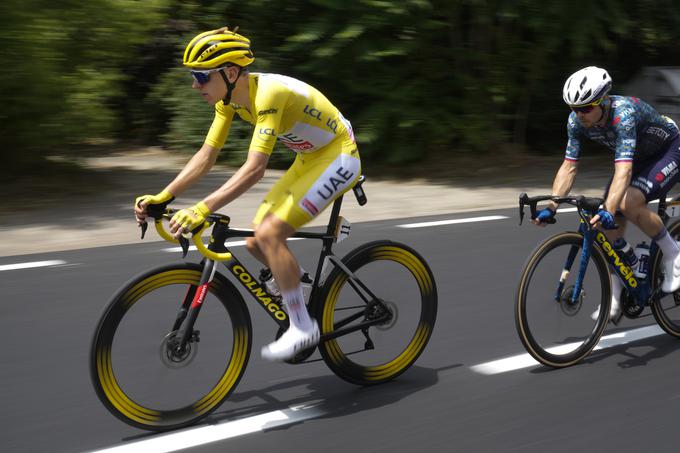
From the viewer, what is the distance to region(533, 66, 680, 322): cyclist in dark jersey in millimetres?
4742

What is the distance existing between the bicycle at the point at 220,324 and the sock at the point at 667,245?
1476mm

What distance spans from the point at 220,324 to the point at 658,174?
110 inches

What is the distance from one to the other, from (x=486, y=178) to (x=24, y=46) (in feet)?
21.0

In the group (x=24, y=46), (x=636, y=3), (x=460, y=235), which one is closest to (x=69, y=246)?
(x=24, y=46)

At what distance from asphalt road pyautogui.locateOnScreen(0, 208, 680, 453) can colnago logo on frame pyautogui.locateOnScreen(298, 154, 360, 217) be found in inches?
24.3

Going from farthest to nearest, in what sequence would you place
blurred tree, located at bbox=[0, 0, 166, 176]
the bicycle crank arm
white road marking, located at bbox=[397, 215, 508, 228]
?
blurred tree, located at bbox=[0, 0, 166, 176]
white road marking, located at bbox=[397, 215, 508, 228]
the bicycle crank arm

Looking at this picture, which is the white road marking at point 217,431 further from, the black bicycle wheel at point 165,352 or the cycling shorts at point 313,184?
the cycling shorts at point 313,184

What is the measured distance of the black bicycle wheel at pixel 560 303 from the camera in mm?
4762

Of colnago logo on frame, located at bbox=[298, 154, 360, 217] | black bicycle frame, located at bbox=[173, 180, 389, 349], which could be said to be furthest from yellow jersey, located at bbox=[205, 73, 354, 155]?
black bicycle frame, located at bbox=[173, 180, 389, 349]

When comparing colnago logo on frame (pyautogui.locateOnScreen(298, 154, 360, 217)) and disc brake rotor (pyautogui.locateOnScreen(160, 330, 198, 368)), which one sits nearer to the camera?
disc brake rotor (pyautogui.locateOnScreen(160, 330, 198, 368))

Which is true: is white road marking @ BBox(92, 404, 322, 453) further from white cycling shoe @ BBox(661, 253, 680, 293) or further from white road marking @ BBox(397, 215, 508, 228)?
white road marking @ BBox(397, 215, 508, 228)

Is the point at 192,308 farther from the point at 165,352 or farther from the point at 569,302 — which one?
the point at 569,302

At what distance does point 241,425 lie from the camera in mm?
4129

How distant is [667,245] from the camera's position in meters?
5.22
